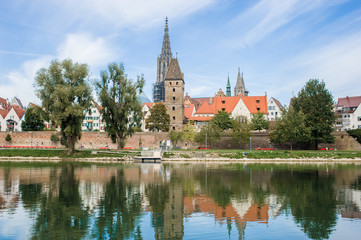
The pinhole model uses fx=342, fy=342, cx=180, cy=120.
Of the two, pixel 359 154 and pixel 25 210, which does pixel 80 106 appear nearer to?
pixel 25 210

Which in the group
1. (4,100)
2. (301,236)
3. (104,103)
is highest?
(4,100)

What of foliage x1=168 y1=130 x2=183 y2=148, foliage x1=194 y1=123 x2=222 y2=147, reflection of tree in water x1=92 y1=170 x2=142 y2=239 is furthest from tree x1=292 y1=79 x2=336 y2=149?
reflection of tree in water x1=92 y1=170 x2=142 y2=239

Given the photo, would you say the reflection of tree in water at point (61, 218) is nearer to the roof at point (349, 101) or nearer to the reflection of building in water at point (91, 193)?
the reflection of building in water at point (91, 193)

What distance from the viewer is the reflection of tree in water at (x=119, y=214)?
11.9 m

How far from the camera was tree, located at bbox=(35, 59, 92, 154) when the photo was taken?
1697 inches

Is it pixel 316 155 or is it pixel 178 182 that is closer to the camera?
pixel 178 182

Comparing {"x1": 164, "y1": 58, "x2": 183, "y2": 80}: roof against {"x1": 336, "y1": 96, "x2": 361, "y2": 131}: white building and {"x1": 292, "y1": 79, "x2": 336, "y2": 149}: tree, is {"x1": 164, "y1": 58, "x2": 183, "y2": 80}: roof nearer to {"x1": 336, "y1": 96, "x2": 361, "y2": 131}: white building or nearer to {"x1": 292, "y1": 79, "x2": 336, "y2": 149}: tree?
{"x1": 292, "y1": 79, "x2": 336, "y2": 149}: tree

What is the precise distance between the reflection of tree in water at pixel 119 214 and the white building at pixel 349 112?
251 feet

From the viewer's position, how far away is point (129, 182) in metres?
24.0

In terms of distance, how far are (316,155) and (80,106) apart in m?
33.5

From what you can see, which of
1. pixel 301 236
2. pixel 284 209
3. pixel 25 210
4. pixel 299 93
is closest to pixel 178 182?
pixel 284 209

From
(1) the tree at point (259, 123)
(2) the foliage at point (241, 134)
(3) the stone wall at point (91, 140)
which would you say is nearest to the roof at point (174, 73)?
(3) the stone wall at point (91, 140)

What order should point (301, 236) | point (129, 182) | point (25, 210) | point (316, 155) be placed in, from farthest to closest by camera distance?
point (316, 155)
point (129, 182)
point (25, 210)
point (301, 236)

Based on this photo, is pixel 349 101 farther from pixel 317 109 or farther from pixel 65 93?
pixel 65 93
